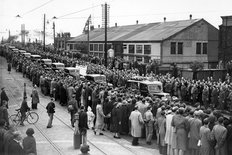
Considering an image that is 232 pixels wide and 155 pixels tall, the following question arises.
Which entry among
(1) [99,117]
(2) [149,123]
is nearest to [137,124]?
(2) [149,123]

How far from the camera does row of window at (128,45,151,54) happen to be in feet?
163

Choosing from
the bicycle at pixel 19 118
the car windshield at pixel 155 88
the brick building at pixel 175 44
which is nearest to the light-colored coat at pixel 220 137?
the bicycle at pixel 19 118

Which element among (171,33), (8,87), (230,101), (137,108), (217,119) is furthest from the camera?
(171,33)

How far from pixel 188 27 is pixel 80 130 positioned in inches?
1487

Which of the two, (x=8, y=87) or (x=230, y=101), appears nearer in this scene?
(x=230, y=101)

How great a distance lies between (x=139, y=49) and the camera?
5153 cm

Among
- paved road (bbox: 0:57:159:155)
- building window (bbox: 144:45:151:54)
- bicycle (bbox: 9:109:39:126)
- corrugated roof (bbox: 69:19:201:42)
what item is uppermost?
corrugated roof (bbox: 69:19:201:42)

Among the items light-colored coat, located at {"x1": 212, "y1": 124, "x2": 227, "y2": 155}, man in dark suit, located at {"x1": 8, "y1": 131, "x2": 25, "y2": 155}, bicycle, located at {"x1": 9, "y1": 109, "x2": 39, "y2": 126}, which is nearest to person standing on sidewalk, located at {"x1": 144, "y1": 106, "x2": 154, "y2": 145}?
light-colored coat, located at {"x1": 212, "y1": 124, "x2": 227, "y2": 155}

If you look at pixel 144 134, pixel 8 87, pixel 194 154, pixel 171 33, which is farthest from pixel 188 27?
pixel 194 154

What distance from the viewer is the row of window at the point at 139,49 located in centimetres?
4956

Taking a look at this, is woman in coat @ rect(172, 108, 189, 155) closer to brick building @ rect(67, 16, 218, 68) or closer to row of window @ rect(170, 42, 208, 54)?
brick building @ rect(67, 16, 218, 68)

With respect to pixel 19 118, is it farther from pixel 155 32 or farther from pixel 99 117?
pixel 155 32

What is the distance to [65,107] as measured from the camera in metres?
24.8

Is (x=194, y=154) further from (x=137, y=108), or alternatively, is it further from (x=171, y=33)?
(x=171, y=33)
